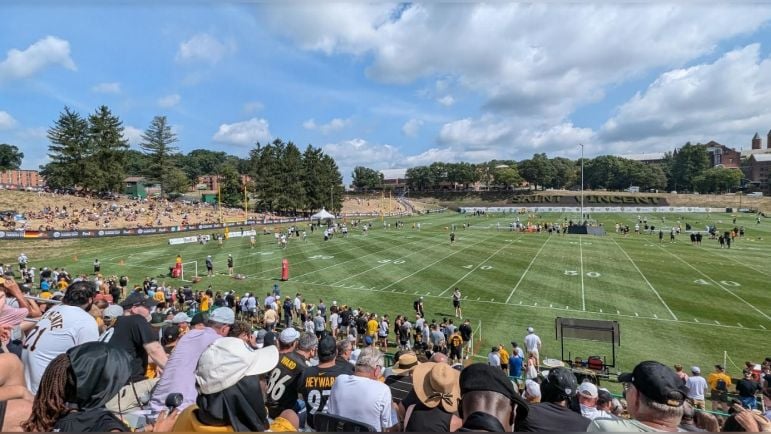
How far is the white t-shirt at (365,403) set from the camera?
3.53 meters

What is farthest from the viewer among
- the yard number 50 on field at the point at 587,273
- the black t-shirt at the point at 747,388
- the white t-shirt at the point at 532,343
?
the yard number 50 on field at the point at 587,273

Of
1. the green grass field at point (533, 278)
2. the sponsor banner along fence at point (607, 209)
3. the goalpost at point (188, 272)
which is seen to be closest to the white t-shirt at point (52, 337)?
the green grass field at point (533, 278)

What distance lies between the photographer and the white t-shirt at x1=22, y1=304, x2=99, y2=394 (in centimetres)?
391

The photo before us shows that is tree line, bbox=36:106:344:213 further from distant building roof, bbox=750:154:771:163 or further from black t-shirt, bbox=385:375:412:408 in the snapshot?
distant building roof, bbox=750:154:771:163

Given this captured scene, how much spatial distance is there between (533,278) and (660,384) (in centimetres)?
2591

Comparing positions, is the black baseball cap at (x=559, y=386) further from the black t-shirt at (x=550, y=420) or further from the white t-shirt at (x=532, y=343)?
the white t-shirt at (x=532, y=343)

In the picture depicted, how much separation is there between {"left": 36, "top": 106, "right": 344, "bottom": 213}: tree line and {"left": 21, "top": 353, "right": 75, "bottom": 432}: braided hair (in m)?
71.7

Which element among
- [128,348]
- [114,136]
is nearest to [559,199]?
[114,136]

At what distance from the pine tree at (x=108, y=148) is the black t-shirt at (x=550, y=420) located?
86.6 metres

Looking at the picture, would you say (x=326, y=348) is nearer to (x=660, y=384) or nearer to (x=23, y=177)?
(x=660, y=384)

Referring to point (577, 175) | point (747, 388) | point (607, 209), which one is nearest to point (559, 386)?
point (747, 388)

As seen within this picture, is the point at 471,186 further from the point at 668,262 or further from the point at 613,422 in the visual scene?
the point at 613,422

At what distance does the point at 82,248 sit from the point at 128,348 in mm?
46425

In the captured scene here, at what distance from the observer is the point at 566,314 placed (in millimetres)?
19750
